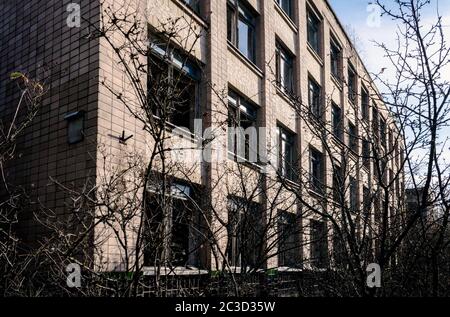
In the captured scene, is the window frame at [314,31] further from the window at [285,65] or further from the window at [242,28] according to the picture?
the window at [242,28]

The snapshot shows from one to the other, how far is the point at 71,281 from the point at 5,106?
550cm

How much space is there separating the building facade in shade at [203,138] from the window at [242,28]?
0.11 feet

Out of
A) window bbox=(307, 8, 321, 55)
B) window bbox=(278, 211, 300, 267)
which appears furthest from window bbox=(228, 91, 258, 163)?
window bbox=(307, 8, 321, 55)

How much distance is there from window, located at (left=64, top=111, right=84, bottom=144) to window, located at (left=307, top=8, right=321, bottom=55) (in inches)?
509

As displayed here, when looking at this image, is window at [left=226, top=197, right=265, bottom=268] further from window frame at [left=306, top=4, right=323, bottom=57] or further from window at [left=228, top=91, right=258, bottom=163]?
window frame at [left=306, top=4, right=323, bottom=57]

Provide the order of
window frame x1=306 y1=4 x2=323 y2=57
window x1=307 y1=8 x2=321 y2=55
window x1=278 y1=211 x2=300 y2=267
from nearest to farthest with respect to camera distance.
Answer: window x1=278 y1=211 x2=300 y2=267 → window frame x1=306 y1=4 x2=323 y2=57 → window x1=307 y1=8 x2=321 y2=55

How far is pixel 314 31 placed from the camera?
18.6 m

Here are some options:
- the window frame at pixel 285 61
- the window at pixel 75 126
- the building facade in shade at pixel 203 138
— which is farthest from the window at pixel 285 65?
the window at pixel 75 126

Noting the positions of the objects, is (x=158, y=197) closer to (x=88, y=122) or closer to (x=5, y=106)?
(x=88, y=122)

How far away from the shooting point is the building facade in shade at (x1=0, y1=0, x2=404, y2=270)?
192 inches

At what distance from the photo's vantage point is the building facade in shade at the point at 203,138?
16.0 feet

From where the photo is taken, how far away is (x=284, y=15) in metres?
14.8

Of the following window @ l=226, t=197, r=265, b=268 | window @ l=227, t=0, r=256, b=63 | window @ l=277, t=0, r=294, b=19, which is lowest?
window @ l=226, t=197, r=265, b=268

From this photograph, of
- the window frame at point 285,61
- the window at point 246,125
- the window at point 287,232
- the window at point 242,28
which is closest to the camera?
the window at point 287,232
